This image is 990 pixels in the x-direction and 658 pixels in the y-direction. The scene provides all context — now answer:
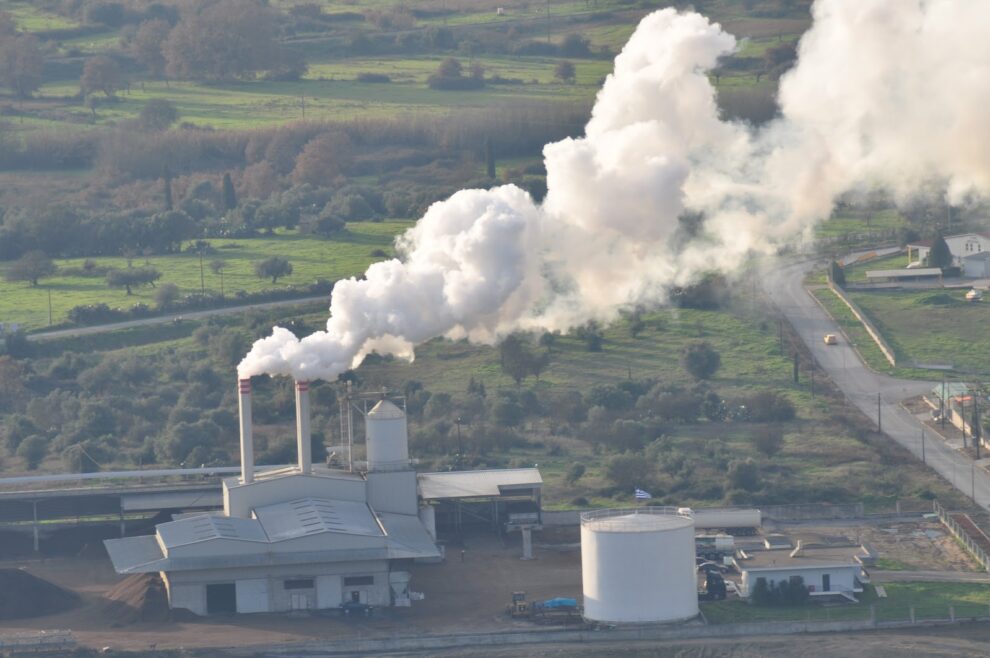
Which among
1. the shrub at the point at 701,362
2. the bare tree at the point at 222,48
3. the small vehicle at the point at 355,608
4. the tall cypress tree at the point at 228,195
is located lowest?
the small vehicle at the point at 355,608

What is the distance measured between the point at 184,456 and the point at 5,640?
28928 millimetres

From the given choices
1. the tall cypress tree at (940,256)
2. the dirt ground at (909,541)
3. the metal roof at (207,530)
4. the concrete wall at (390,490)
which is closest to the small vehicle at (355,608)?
the metal roof at (207,530)

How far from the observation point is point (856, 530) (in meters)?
92.5

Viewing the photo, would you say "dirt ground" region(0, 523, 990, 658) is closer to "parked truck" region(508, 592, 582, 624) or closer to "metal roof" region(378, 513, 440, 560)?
"parked truck" region(508, 592, 582, 624)

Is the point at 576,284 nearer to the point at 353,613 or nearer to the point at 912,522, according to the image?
the point at 912,522

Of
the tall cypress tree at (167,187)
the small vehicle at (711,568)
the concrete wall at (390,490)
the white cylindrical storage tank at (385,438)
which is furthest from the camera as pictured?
the tall cypress tree at (167,187)

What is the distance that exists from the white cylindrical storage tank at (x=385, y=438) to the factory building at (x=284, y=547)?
4.36ft

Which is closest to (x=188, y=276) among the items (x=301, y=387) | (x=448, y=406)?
(x=448, y=406)

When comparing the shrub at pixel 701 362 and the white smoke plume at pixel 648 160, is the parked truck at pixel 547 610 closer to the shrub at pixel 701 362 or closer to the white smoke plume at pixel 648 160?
the white smoke plume at pixel 648 160

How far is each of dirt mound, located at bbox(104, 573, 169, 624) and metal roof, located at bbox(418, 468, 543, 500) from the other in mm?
13139

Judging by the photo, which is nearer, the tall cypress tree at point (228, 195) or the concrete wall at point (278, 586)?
the concrete wall at point (278, 586)

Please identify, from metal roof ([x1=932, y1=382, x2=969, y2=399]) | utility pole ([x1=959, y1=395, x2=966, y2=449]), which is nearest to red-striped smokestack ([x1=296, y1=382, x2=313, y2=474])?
utility pole ([x1=959, y1=395, x2=966, y2=449])

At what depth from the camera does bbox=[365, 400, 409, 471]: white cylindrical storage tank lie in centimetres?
9012

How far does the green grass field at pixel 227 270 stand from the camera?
134 meters
